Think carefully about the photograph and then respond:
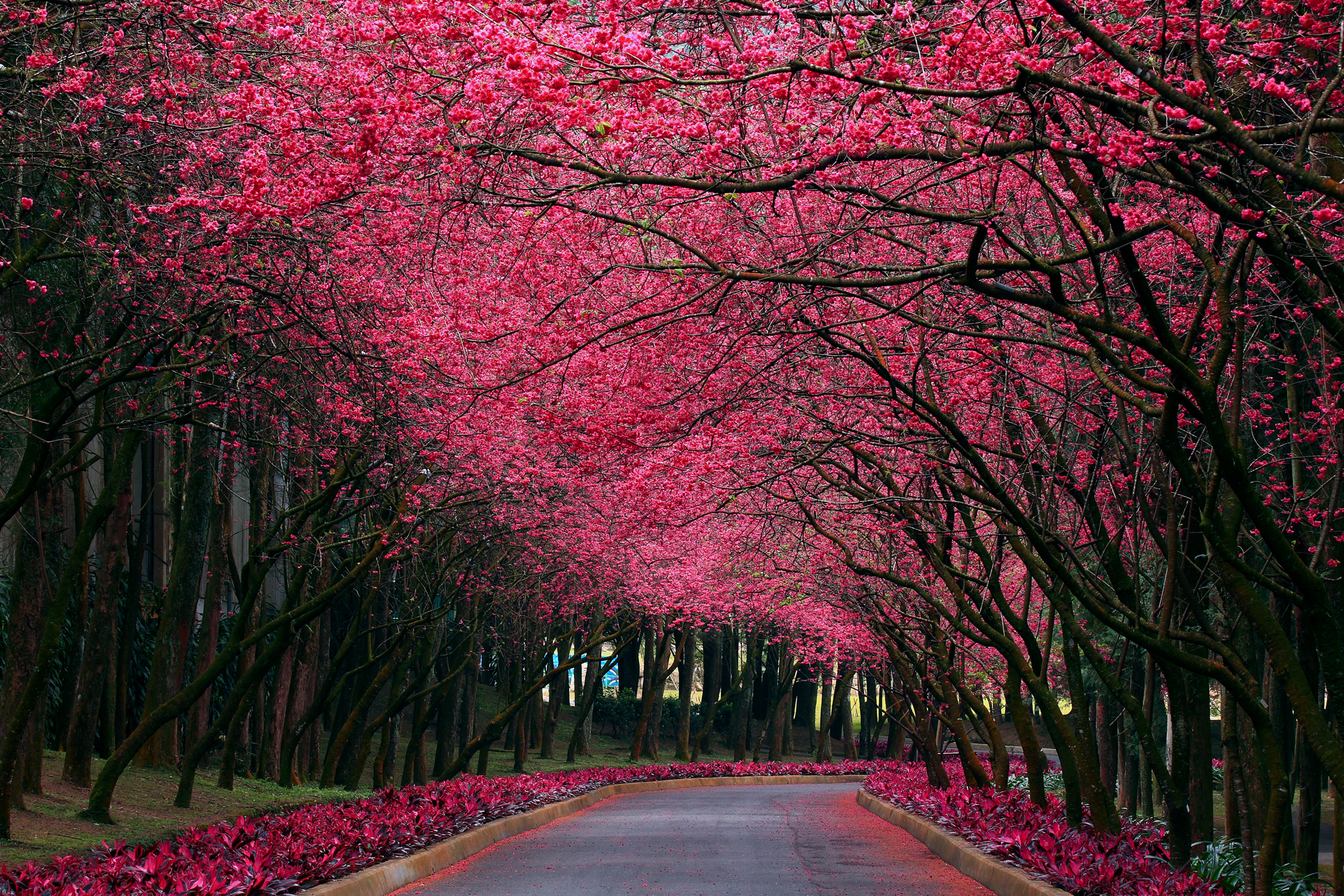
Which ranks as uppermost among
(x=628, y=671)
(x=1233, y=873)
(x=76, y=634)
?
(x=628, y=671)

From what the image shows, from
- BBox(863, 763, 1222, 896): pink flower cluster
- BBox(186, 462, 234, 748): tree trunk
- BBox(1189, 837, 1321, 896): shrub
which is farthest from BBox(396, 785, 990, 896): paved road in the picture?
BBox(186, 462, 234, 748): tree trunk

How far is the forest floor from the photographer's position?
493 inches

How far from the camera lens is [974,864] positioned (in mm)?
13648

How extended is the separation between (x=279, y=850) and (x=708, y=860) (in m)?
6.05

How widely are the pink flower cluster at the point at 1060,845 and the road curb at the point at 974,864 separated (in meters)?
0.13

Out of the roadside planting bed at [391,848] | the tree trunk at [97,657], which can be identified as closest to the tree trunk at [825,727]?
the roadside planting bed at [391,848]

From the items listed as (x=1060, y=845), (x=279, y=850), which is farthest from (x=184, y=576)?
(x=1060, y=845)

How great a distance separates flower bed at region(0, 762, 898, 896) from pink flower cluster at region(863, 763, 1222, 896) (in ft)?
20.1

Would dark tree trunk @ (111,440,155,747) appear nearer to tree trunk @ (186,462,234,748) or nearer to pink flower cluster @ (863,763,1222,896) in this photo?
tree trunk @ (186,462,234,748)

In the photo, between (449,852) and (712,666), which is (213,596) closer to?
(449,852)

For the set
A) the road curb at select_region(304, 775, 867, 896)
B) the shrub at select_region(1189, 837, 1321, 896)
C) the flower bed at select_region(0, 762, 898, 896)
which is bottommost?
the road curb at select_region(304, 775, 867, 896)

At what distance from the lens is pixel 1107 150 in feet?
22.4

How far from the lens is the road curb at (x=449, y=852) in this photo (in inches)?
435

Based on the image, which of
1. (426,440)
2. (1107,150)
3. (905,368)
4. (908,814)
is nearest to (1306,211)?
(1107,150)
